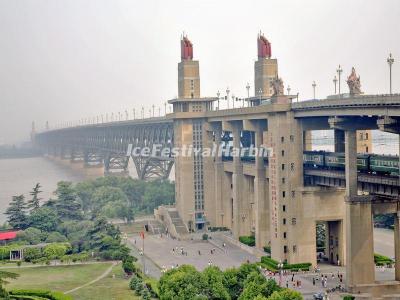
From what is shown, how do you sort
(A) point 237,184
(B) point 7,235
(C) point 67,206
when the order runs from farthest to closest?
(C) point 67,206 → (A) point 237,184 → (B) point 7,235

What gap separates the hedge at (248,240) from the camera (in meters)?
76.1

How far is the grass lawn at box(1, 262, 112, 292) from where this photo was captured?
57188 mm

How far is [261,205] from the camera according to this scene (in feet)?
236

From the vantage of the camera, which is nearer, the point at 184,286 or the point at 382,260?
the point at 184,286

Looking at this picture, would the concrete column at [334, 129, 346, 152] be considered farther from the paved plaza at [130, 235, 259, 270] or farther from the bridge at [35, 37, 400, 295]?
the paved plaza at [130, 235, 259, 270]

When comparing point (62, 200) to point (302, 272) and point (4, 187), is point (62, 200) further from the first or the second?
point (4, 187)

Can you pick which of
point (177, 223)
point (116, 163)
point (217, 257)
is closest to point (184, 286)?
point (217, 257)

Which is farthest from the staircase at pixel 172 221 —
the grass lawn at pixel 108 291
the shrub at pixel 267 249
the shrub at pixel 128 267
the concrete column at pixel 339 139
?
the concrete column at pixel 339 139

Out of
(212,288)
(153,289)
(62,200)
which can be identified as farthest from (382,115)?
(62,200)

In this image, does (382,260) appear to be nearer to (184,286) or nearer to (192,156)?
(184,286)

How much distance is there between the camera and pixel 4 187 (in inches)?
6314

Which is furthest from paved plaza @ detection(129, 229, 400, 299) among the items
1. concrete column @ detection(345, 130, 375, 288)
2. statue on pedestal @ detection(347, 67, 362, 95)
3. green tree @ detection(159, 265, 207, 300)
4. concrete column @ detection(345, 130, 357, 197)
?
statue on pedestal @ detection(347, 67, 362, 95)

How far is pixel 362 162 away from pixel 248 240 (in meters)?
25.0

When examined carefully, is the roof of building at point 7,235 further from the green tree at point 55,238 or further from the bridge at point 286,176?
the bridge at point 286,176
